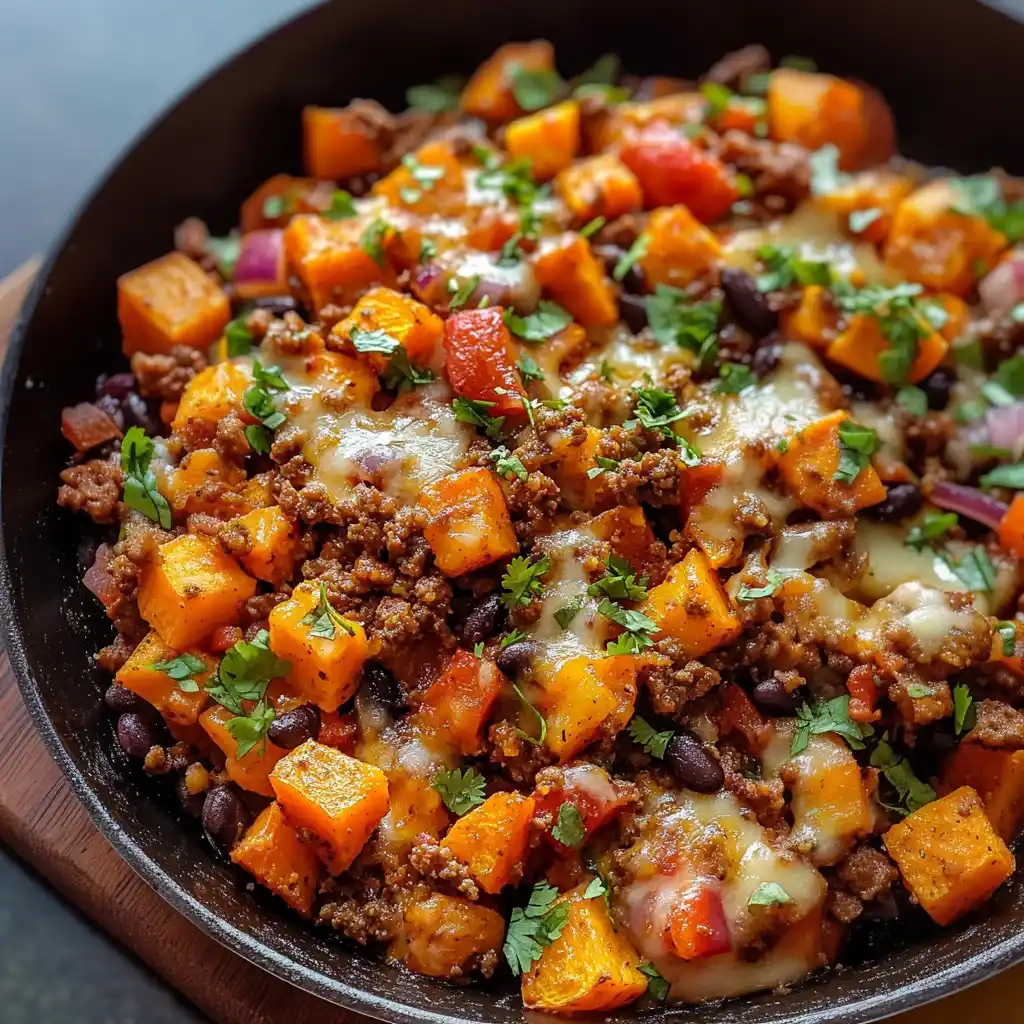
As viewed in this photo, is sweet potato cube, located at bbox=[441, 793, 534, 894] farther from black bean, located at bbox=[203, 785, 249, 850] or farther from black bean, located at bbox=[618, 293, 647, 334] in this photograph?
black bean, located at bbox=[618, 293, 647, 334]

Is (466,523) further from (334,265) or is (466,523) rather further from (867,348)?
(867,348)


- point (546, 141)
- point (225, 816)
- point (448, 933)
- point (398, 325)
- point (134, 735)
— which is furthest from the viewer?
point (546, 141)

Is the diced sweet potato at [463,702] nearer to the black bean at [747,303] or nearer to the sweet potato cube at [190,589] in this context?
the sweet potato cube at [190,589]

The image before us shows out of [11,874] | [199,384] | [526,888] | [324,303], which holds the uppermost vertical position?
[324,303]

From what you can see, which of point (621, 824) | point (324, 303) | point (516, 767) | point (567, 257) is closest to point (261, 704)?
point (516, 767)

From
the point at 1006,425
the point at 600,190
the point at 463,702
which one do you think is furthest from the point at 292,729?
the point at 1006,425

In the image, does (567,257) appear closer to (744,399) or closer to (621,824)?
(744,399)
